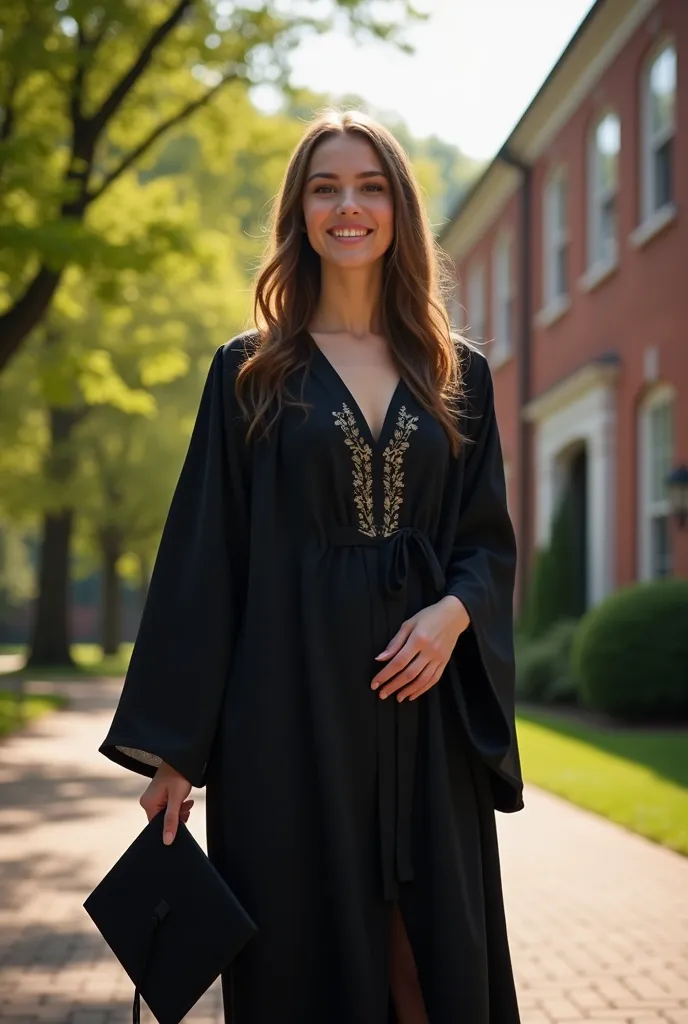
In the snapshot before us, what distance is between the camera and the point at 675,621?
13.1 meters

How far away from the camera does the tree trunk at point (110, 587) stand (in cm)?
3225

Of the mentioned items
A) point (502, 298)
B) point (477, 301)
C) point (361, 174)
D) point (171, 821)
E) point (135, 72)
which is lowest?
point (171, 821)

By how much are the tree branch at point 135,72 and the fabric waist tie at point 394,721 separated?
12.2 meters

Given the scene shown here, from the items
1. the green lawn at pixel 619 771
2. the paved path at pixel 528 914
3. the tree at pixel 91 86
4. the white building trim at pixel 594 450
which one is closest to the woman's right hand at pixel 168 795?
the paved path at pixel 528 914

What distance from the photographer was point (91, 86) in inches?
585

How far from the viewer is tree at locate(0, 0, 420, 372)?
12180 millimetres

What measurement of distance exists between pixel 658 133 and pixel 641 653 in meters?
5.77

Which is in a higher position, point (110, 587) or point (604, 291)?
point (604, 291)

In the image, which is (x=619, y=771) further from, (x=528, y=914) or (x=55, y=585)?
(x=55, y=585)

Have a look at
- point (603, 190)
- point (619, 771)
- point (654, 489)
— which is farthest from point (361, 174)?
point (603, 190)

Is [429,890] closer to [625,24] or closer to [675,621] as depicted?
[675,621]

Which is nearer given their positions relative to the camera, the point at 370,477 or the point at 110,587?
the point at 370,477

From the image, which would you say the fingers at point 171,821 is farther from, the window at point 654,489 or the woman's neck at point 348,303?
the window at point 654,489

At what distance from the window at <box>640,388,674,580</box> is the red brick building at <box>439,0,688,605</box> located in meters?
0.02
